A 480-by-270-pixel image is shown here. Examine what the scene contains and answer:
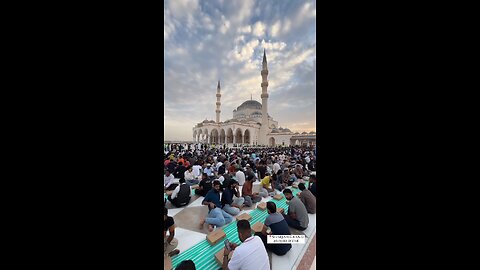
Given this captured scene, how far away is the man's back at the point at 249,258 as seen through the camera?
123 cm

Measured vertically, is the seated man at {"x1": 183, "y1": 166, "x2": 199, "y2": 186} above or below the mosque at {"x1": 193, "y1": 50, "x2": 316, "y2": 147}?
below

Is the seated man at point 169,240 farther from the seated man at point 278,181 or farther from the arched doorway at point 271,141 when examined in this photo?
the arched doorway at point 271,141

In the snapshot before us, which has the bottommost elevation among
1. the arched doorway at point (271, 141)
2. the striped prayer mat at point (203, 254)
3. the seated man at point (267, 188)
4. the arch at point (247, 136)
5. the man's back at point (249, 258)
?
the striped prayer mat at point (203, 254)

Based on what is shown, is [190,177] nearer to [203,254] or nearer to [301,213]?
[203,254]

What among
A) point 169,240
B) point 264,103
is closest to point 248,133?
point 264,103

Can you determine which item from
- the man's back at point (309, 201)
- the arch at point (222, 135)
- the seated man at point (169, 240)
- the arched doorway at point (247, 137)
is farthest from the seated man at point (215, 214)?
the arch at point (222, 135)

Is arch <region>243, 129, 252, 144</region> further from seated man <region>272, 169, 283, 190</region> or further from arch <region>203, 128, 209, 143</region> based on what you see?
seated man <region>272, 169, 283, 190</region>

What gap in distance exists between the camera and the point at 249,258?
1.23 meters

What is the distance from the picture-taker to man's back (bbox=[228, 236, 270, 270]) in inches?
48.3

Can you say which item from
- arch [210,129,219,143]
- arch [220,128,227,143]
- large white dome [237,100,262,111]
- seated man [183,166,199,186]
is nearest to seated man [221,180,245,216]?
seated man [183,166,199,186]
